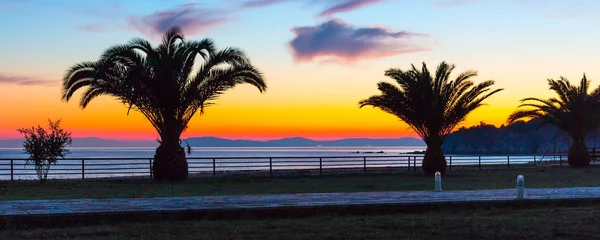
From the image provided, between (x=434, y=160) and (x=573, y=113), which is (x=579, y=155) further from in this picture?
(x=434, y=160)

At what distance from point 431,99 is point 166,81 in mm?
11828

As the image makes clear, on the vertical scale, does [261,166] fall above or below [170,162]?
below

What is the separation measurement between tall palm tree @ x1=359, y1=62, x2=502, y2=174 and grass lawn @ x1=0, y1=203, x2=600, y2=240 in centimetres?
1743

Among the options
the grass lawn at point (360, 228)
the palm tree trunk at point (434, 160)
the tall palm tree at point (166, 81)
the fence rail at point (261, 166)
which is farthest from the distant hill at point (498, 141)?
the grass lawn at point (360, 228)

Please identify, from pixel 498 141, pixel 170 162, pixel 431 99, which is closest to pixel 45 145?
pixel 170 162

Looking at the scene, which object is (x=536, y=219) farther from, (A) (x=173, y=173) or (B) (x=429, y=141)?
(B) (x=429, y=141)

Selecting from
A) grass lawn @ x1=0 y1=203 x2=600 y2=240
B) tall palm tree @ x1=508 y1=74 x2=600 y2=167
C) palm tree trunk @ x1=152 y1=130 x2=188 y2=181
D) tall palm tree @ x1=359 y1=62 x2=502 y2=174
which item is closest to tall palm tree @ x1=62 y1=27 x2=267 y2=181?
palm tree trunk @ x1=152 y1=130 x2=188 y2=181

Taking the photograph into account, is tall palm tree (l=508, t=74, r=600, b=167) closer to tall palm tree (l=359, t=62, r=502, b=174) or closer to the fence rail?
the fence rail

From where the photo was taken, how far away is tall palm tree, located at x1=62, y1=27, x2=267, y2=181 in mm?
23141

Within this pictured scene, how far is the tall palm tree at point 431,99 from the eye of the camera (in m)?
29.9

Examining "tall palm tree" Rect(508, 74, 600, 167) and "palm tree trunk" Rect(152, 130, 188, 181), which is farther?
"tall palm tree" Rect(508, 74, 600, 167)

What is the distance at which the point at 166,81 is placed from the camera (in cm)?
2344

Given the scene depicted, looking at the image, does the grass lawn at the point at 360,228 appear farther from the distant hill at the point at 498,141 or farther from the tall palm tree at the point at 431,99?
the distant hill at the point at 498,141

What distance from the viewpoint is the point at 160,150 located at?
2419 cm
